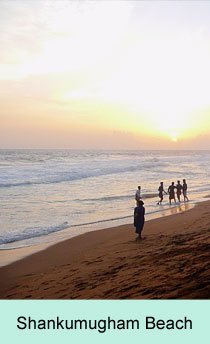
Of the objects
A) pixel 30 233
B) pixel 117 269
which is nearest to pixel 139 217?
pixel 117 269

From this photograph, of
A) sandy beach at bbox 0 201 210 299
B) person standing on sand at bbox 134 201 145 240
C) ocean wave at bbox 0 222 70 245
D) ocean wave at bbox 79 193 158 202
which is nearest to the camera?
sandy beach at bbox 0 201 210 299

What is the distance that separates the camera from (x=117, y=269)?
729 cm

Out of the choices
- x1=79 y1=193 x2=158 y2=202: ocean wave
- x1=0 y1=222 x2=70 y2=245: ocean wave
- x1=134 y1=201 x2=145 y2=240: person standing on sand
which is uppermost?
x1=134 y1=201 x2=145 y2=240: person standing on sand

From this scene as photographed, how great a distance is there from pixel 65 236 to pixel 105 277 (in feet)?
17.0

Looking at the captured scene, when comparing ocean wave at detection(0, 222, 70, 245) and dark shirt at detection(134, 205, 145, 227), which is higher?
dark shirt at detection(134, 205, 145, 227)

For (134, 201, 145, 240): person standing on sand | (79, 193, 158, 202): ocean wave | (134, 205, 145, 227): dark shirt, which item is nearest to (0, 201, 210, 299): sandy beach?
(134, 201, 145, 240): person standing on sand

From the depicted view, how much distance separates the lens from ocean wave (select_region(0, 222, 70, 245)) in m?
11.3

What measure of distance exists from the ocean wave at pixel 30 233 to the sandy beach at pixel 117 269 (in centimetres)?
145

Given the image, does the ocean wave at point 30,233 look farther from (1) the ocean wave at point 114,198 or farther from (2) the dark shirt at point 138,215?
(1) the ocean wave at point 114,198

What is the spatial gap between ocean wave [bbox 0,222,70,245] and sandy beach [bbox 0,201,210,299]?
145 cm

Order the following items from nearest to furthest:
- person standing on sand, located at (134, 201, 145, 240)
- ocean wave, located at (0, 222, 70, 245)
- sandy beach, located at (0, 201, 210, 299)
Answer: sandy beach, located at (0, 201, 210, 299) → person standing on sand, located at (134, 201, 145, 240) → ocean wave, located at (0, 222, 70, 245)

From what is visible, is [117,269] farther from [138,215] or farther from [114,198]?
[114,198]

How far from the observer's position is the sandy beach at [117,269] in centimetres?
548

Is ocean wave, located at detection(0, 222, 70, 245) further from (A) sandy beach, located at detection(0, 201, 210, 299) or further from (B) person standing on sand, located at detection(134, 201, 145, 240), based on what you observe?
(B) person standing on sand, located at detection(134, 201, 145, 240)
